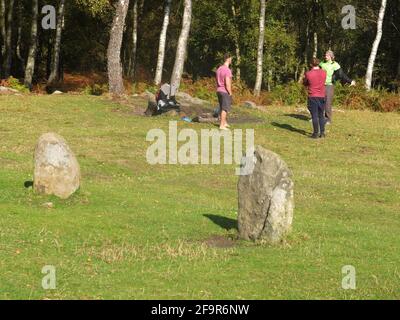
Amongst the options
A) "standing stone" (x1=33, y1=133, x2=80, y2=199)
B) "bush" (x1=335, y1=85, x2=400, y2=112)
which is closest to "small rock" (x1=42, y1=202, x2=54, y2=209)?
"standing stone" (x1=33, y1=133, x2=80, y2=199)

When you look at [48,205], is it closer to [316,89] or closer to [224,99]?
[224,99]

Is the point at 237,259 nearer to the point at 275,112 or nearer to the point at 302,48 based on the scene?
the point at 275,112

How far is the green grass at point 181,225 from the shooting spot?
37.4 feet

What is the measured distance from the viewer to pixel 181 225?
15.7 m

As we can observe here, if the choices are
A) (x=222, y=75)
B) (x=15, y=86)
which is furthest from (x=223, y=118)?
(x=15, y=86)

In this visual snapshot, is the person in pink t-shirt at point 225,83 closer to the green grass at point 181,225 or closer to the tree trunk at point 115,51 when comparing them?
the green grass at point 181,225

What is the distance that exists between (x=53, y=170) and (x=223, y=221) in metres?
4.11

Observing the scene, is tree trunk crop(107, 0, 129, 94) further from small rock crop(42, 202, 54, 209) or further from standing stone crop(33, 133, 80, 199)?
small rock crop(42, 202, 54, 209)

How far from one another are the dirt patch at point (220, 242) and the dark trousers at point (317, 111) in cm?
1383

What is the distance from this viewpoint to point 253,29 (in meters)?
61.9

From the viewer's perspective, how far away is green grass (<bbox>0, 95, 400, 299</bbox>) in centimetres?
1141

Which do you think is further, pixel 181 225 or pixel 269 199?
pixel 181 225

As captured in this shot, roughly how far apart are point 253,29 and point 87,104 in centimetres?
3044

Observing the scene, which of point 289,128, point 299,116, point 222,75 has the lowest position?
point 289,128
